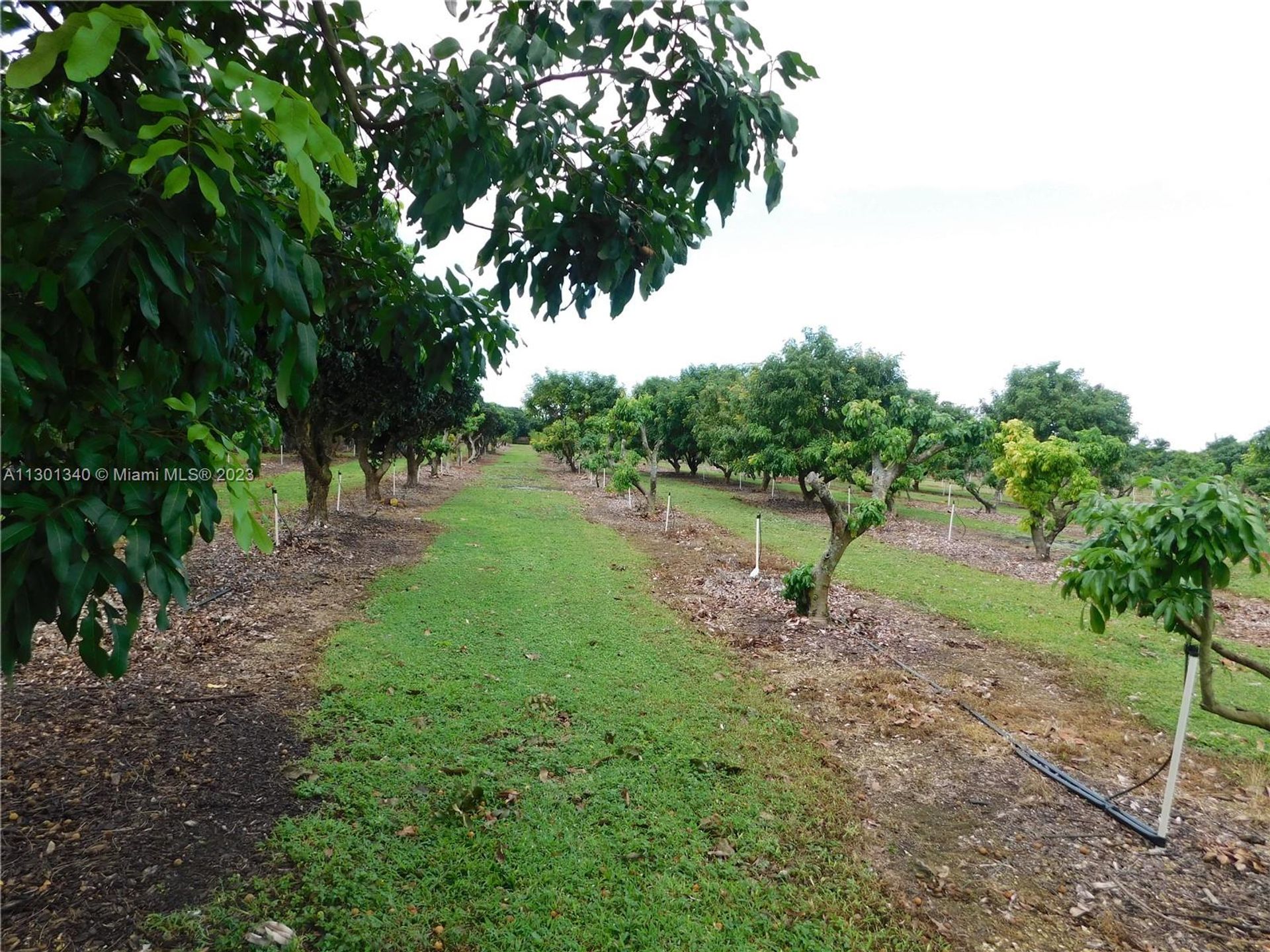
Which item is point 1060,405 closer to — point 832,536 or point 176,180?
point 832,536

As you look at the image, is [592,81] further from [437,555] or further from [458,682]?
[437,555]

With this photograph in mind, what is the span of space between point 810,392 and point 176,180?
71.7 feet

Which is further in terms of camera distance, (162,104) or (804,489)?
(804,489)

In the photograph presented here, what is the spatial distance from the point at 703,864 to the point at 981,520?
83.2 feet

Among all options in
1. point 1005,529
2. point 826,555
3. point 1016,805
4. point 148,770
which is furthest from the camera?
point 1005,529

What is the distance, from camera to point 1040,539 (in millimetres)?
14938

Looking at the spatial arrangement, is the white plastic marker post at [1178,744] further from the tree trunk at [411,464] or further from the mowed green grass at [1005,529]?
the tree trunk at [411,464]

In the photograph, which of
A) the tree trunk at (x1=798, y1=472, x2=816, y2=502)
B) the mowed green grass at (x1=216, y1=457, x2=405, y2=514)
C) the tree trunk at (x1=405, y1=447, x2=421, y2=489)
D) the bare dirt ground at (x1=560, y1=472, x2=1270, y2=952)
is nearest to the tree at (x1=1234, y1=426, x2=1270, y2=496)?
the tree trunk at (x1=798, y1=472, x2=816, y2=502)

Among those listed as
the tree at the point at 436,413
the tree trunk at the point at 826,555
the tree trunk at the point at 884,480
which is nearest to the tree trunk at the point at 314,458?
the tree at the point at 436,413

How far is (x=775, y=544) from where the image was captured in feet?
49.1

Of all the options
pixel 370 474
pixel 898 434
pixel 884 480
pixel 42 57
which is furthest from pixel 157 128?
pixel 370 474

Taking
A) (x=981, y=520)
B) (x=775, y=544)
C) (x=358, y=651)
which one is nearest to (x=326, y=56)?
(x=358, y=651)

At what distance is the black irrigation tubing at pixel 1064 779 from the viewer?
3695 millimetres

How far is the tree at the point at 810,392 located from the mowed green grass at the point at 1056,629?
6099 millimetres
